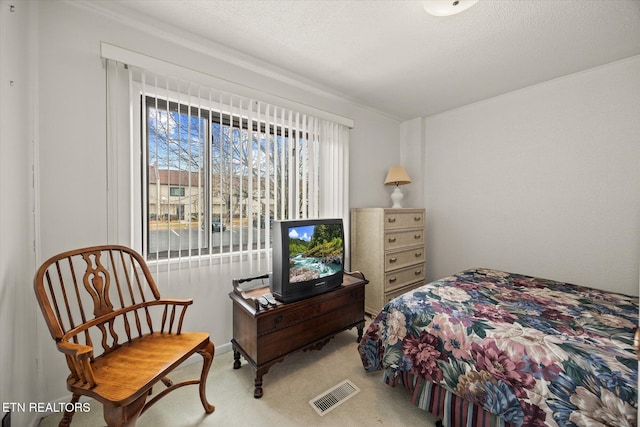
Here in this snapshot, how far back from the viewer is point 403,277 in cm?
300

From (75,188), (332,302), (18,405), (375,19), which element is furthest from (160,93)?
(332,302)

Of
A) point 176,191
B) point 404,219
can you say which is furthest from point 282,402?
point 404,219

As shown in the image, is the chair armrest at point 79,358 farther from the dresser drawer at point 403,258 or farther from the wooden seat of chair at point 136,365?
the dresser drawer at point 403,258

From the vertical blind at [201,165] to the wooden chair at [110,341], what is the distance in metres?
0.27

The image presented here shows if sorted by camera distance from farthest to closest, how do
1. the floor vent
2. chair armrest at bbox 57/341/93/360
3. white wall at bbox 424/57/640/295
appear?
white wall at bbox 424/57/640/295
the floor vent
chair armrest at bbox 57/341/93/360

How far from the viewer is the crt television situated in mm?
1884

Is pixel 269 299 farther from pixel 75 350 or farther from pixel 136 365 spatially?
pixel 75 350

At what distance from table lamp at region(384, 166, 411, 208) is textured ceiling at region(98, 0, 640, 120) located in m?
1.02

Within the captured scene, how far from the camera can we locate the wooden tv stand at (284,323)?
5.66 ft

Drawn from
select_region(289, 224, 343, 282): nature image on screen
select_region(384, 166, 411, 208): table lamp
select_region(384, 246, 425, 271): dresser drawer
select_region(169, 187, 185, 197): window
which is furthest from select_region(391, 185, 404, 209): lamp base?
select_region(169, 187, 185, 197): window

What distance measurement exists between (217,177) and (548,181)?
10.7 ft

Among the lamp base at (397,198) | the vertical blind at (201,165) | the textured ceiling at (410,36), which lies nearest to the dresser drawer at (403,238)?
the lamp base at (397,198)

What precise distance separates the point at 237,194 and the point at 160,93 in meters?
0.93

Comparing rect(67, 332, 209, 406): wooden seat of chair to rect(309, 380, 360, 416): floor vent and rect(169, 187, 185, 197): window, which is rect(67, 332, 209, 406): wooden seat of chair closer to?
rect(309, 380, 360, 416): floor vent
